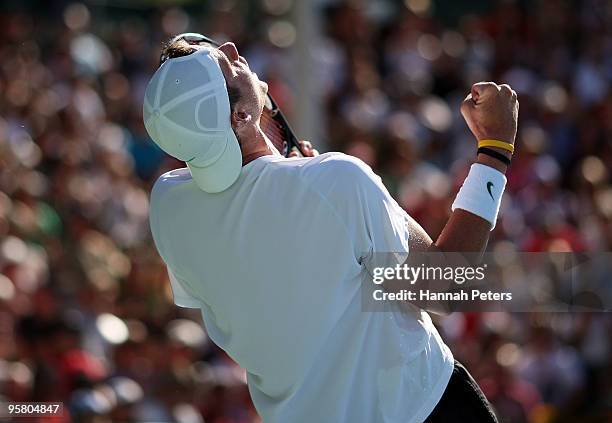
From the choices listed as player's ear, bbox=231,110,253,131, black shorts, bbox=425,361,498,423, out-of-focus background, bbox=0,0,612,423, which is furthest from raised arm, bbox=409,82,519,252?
out-of-focus background, bbox=0,0,612,423

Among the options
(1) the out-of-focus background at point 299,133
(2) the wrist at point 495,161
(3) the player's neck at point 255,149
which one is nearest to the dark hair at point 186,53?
(3) the player's neck at point 255,149

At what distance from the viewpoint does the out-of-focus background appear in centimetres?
748

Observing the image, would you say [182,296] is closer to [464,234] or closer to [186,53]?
[186,53]

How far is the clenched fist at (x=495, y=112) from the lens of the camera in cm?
318

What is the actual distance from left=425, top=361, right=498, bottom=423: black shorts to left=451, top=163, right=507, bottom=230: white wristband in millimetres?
436

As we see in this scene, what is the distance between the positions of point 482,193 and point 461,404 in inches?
22.6

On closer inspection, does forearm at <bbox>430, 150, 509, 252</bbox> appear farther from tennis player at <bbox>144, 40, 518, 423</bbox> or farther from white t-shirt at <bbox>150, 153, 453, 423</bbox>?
white t-shirt at <bbox>150, 153, 453, 423</bbox>

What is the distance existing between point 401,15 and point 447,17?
1111mm

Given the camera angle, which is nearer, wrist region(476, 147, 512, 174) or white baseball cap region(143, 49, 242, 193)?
white baseball cap region(143, 49, 242, 193)

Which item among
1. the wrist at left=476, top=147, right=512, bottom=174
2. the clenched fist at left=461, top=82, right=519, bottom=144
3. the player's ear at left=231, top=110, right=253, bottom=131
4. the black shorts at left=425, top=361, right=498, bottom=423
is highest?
the clenched fist at left=461, top=82, right=519, bottom=144

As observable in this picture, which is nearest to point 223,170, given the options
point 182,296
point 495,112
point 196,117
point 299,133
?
point 196,117

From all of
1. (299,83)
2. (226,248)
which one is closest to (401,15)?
(299,83)

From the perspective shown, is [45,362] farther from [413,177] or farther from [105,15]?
[105,15]

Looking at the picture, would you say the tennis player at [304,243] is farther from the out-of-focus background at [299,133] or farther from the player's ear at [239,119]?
the out-of-focus background at [299,133]
